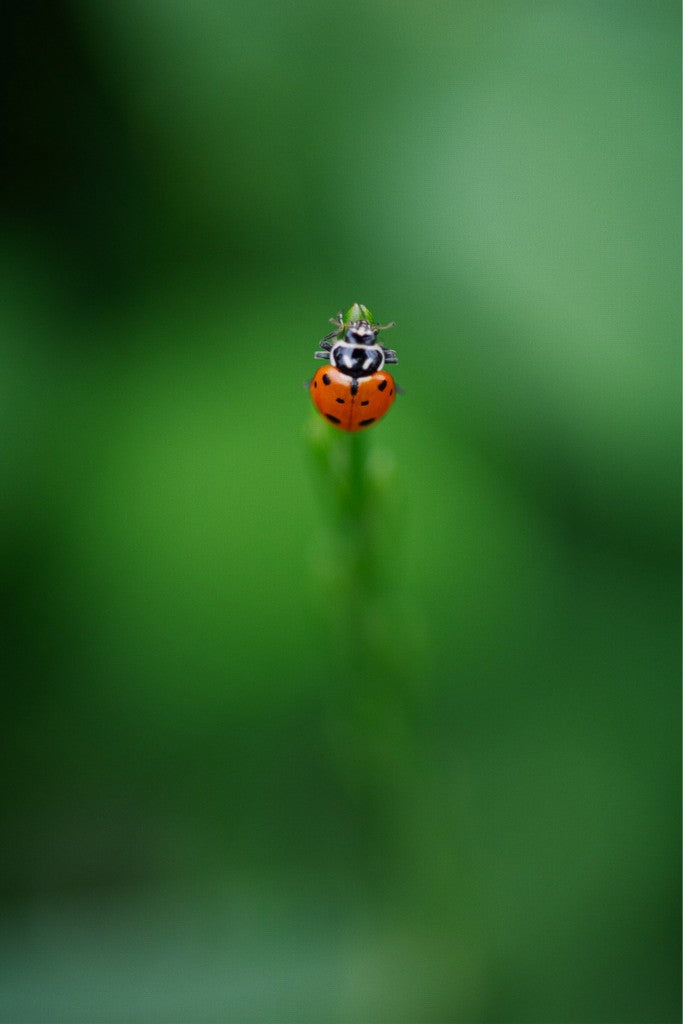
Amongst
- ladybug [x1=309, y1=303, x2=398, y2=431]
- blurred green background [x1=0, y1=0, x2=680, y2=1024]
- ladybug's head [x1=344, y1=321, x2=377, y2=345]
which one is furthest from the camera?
blurred green background [x1=0, y1=0, x2=680, y2=1024]

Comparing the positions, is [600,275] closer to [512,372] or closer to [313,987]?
[512,372]

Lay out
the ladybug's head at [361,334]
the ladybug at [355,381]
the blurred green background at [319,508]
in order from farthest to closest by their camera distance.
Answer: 1. the blurred green background at [319,508]
2. the ladybug's head at [361,334]
3. the ladybug at [355,381]

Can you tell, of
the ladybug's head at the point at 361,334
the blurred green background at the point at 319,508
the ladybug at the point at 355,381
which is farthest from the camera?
the blurred green background at the point at 319,508

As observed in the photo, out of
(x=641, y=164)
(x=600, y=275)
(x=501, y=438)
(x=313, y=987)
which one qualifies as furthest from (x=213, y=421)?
(x=313, y=987)

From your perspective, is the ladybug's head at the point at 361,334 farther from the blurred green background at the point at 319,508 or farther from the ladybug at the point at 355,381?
the blurred green background at the point at 319,508

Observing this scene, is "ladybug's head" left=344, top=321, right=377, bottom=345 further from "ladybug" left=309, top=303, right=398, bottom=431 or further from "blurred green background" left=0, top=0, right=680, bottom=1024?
"blurred green background" left=0, top=0, right=680, bottom=1024

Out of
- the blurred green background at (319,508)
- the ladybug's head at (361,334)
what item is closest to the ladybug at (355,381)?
the ladybug's head at (361,334)

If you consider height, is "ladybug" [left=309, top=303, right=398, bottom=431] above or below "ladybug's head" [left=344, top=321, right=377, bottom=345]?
below

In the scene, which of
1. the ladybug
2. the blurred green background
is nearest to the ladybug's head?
the ladybug
